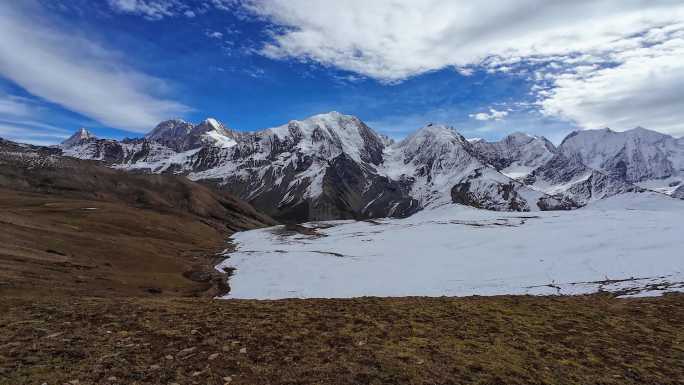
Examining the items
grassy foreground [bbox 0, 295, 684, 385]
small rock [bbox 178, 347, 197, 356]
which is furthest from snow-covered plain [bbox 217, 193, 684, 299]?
small rock [bbox 178, 347, 197, 356]

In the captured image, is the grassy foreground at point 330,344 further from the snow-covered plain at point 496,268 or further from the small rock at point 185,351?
the snow-covered plain at point 496,268

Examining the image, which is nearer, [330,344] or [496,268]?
[330,344]

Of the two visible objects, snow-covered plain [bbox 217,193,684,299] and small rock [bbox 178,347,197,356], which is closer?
small rock [bbox 178,347,197,356]

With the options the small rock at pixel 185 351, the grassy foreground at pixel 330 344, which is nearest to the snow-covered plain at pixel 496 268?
the grassy foreground at pixel 330 344

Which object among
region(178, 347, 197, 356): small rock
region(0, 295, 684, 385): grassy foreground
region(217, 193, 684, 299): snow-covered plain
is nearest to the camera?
region(0, 295, 684, 385): grassy foreground

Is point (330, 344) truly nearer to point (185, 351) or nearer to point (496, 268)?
point (185, 351)

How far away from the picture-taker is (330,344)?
14.2m

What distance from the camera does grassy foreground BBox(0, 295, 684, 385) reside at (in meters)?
11.3

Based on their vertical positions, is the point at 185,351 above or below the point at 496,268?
above

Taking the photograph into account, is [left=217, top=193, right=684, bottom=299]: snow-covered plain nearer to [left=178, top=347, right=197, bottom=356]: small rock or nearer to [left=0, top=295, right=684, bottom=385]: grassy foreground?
[left=0, top=295, right=684, bottom=385]: grassy foreground

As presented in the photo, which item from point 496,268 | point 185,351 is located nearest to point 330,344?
point 185,351

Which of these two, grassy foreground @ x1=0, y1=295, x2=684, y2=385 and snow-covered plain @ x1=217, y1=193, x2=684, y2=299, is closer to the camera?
grassy foreground @ x1=0, y1=295, x2=684, y2=385

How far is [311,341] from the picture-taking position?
14.4 m

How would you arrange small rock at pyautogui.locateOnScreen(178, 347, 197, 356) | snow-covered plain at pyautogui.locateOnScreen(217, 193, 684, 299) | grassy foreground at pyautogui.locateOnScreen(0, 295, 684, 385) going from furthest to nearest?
1. snow-covered plain at pyautogui.locateOnScreen(217, 193, 684, 299)
2. small rock at pyautogui.locateOnScreen(178, 347, 197, 356)
3. grassy foreground at pyautogui.locateOnScreen(0, 295, 684, 385)
